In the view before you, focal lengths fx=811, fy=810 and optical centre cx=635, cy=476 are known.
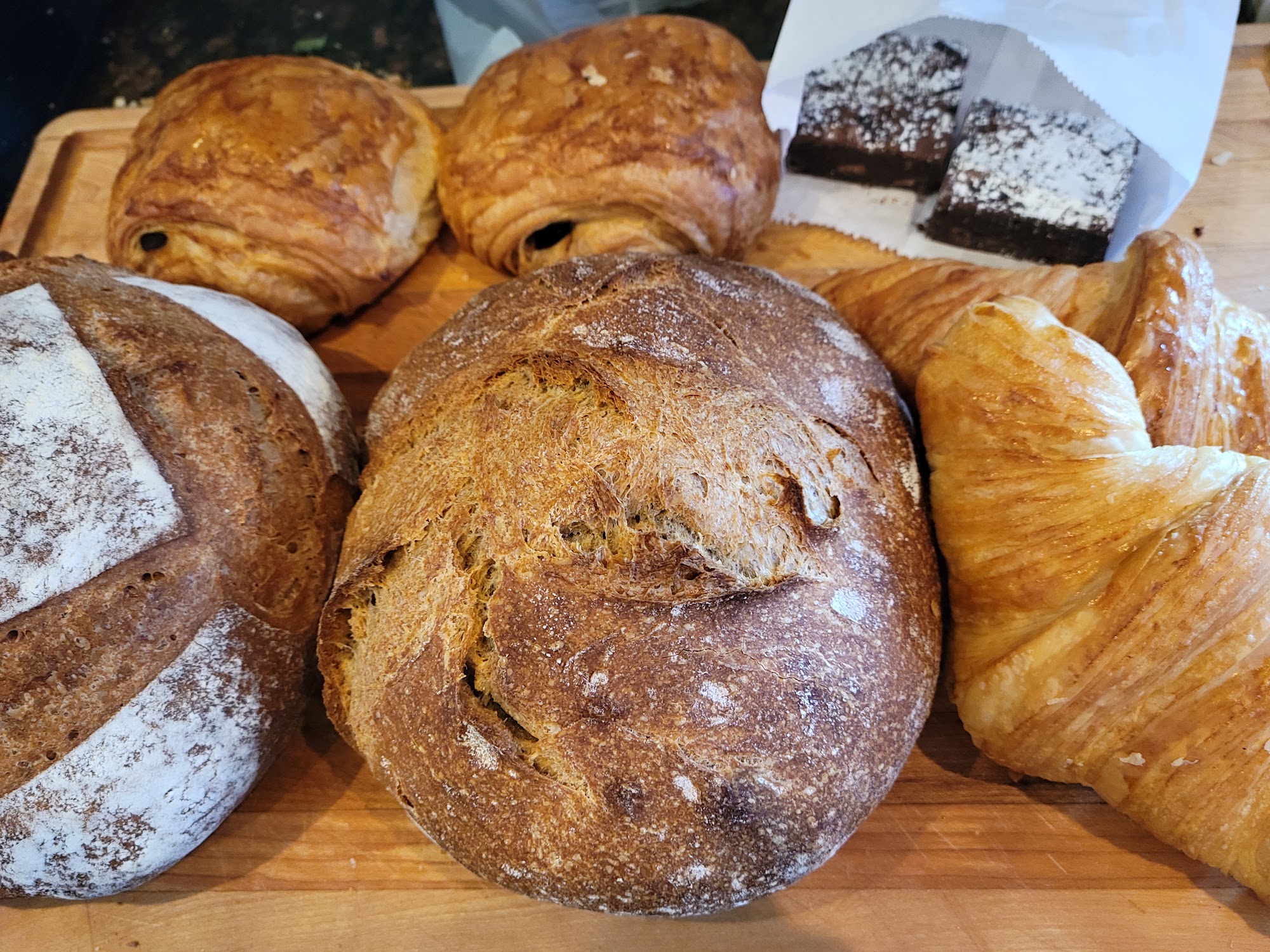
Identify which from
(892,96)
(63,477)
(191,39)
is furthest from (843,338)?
(191,39)

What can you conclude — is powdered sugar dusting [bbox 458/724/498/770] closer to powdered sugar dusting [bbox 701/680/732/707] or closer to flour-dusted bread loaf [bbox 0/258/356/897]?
powdered sugar dusting [bbox 701/680/732/707]

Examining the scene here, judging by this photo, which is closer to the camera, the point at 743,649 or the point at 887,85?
the point at 743,649

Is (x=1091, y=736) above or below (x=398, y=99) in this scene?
below

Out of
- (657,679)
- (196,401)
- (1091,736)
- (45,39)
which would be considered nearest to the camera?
(657,679)

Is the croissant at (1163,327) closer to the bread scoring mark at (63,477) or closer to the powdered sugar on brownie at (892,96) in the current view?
the powdered sugar on brownie at (892,96)

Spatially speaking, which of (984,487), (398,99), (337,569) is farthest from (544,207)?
(984,487)

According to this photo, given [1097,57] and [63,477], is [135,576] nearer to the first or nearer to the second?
[63,477]

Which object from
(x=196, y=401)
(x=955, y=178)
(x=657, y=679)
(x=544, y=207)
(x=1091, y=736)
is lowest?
(x=1091, y=736)

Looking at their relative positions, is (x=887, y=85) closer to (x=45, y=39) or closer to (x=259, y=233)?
(x=259, y=233)
